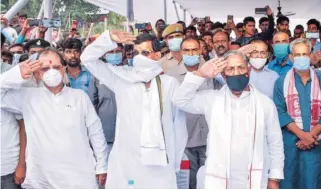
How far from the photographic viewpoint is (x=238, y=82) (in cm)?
385

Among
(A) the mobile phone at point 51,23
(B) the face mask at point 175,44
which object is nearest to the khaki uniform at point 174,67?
(B) the face mask at point 175,44

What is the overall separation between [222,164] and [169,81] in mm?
775

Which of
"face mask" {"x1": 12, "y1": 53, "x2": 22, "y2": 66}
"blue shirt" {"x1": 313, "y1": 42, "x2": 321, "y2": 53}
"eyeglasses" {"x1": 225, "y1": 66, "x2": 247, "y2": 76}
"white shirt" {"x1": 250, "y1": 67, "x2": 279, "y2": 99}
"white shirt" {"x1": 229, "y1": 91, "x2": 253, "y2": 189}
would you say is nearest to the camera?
"white shirt" {"x1": 229, "y1": 91, "x2": 253, "y2": 189}

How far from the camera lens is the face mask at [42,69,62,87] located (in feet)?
A: 12.6

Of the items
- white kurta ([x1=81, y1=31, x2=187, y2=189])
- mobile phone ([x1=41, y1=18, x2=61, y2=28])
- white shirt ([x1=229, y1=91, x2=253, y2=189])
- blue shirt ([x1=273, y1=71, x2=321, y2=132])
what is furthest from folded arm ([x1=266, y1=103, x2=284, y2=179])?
mobile phone ([x1=41, y1=18, x2=61, y2=28])

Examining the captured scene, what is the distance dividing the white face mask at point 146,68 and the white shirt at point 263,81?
4.44ft

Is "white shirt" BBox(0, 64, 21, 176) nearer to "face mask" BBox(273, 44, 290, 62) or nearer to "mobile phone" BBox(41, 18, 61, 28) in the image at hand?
"mobile phone" BBox(41, 18, 61, 28)

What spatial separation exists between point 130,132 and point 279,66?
2194 millimetres

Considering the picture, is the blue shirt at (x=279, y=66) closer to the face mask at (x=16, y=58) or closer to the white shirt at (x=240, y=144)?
the white shirt at (x=240, y=144)

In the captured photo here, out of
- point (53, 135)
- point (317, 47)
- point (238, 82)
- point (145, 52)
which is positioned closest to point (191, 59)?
point (145, 52)

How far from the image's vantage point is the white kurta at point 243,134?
3.76 metres

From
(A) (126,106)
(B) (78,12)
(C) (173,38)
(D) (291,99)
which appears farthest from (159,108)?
(B) (78,12)

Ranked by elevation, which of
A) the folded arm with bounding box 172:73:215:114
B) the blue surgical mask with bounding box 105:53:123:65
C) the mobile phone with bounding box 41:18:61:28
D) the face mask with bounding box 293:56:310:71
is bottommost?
the folded arm with bounding box 172:73:215:114

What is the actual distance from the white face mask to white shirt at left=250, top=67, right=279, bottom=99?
135 cm
